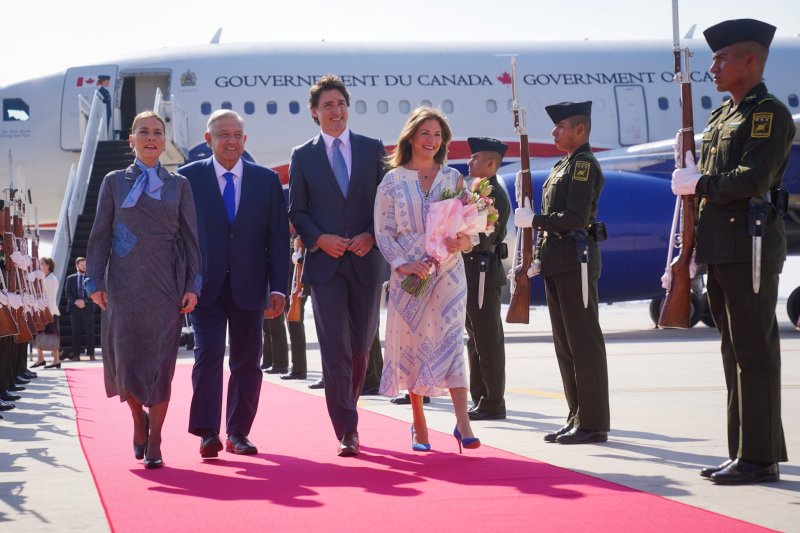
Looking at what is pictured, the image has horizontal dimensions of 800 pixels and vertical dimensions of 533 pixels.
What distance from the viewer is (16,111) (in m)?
18.0

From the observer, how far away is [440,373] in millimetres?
5266

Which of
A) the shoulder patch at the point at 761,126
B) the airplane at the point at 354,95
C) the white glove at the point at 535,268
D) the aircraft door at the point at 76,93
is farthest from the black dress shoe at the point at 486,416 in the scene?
the aircraft door at the point at 76,93

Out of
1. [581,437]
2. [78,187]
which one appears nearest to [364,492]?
[581,437]

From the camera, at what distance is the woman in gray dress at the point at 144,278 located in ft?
16.8

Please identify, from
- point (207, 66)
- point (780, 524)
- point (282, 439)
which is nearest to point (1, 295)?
point (282, 439)

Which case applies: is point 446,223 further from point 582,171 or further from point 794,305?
point 794,305

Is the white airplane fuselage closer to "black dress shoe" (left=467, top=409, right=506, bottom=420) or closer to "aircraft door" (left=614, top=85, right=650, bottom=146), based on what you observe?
"aircraft door" (left=614, top=85, right=650, bottom=146)

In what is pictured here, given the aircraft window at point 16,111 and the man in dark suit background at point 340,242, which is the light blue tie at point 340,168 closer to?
the man in dark suit background at point 340,242

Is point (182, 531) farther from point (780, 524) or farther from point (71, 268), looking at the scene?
point (71, 268)

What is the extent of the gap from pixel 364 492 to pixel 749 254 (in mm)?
1672

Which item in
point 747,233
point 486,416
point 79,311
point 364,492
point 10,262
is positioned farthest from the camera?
point 79,311

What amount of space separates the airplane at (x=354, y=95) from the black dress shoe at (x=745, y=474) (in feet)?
42.4

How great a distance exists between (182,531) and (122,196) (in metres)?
1.98

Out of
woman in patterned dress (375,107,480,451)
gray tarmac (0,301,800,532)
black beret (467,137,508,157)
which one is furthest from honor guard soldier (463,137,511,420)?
woman in patterned dress (375,107,480,451)
